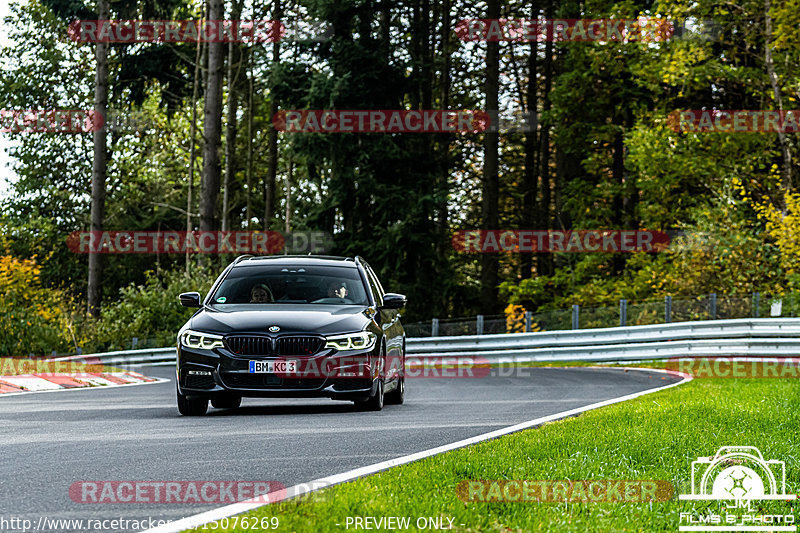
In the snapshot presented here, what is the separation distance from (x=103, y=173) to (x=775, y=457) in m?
32.1

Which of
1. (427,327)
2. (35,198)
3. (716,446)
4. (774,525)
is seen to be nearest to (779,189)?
(427,327)

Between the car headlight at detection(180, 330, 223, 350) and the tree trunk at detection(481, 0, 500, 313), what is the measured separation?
28.5m

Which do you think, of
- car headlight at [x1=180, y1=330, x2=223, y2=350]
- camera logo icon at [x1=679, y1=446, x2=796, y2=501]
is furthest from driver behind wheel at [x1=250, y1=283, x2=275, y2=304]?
camera logo icon at [x1=679, y1=446, x2=796, y2=501]

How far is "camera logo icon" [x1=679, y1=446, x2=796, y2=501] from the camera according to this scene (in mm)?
5855

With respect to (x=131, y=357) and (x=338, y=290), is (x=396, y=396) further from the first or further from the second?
(x=131, y=357)

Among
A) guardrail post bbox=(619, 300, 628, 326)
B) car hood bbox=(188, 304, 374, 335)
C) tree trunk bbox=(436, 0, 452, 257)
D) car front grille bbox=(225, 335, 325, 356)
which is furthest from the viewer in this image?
tree trunk bbox=(436, 0, 452, 257)

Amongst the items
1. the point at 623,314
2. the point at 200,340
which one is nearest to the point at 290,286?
the point at 200,340

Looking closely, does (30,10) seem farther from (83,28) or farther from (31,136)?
(83,28)

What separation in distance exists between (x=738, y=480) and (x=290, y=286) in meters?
7.69

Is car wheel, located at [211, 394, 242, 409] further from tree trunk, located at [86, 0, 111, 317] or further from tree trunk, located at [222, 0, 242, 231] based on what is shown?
tree trunk, located at [222, 0, 242, 231]

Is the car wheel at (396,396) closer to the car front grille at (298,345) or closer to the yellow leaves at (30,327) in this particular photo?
the car front grille at (298,345)

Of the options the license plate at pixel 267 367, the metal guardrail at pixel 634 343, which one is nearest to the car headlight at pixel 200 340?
the license plate at pixel 267 367

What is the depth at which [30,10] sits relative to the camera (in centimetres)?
5688

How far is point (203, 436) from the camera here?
30.8 ft
